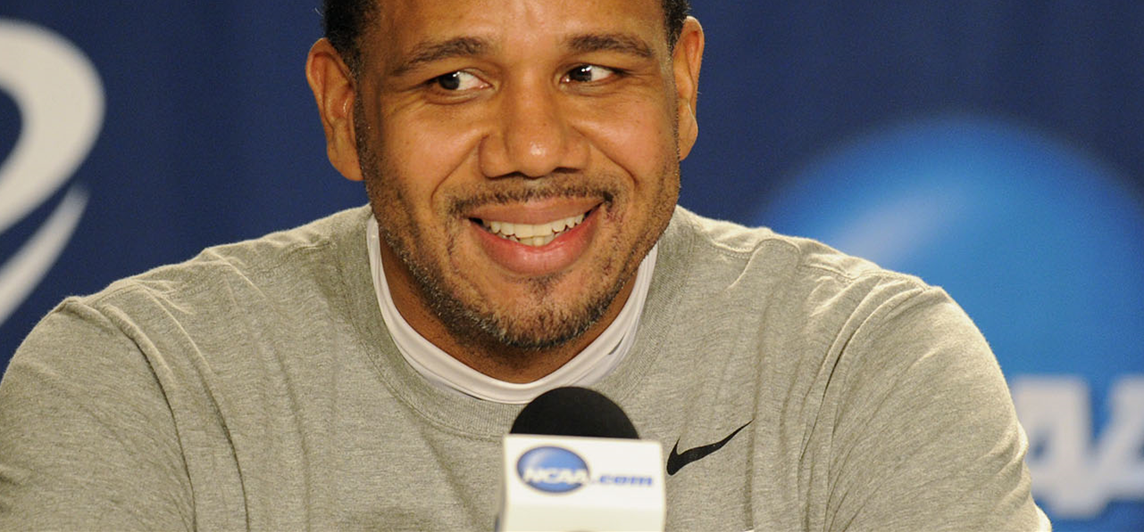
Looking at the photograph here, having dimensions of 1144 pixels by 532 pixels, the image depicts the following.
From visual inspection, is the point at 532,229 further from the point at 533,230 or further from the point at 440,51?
the point at 440,51

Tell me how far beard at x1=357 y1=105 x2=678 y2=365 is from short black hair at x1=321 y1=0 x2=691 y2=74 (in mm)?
225

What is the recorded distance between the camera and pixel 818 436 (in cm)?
178

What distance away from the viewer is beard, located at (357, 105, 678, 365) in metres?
1.76

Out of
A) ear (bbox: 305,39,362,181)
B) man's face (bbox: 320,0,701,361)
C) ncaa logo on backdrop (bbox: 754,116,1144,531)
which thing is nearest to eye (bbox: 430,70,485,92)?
man's face (bbox: 320,0,701,361)

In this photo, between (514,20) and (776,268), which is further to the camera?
(776,268)

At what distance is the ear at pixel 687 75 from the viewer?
6.74ft

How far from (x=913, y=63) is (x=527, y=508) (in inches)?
99.4

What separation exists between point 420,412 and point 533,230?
0.30m

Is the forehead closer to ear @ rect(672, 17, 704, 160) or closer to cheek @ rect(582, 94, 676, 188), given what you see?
cheek @ rect(582, 94, 676, 188)

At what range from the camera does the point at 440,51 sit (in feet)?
5.75

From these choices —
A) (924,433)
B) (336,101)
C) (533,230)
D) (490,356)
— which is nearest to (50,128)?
(336,101)

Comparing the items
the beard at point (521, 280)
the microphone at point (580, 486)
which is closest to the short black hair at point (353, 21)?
the beard at point (521, 280)

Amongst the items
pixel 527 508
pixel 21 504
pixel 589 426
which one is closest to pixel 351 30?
pixel 21 504

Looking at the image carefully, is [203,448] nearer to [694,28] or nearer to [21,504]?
[21,504]
